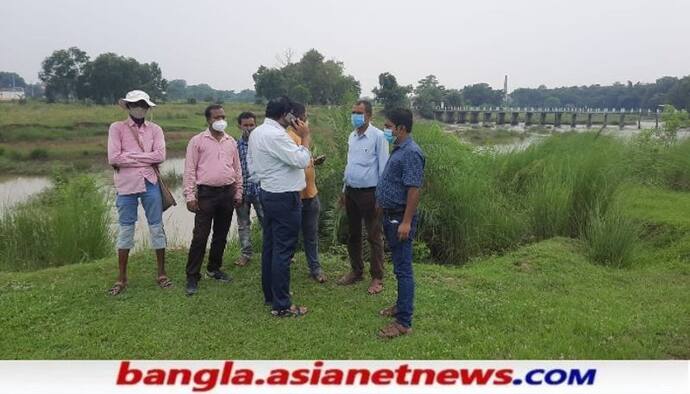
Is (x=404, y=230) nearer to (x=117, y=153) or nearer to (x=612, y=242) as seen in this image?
(x=117, y=153)

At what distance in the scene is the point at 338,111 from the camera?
649 cm

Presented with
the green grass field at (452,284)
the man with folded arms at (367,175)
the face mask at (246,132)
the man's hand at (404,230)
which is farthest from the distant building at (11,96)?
the man's hand at (404,230)

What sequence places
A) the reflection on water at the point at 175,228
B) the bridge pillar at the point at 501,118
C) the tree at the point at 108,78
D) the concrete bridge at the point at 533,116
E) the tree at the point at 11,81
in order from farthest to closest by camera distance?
the tree at the point at 11,81
the bridge pillar at the point at 501,118
the concrete bridge at the point at 533,116
the tree at the point at 108,78
the reflection on water at the point at 175,228

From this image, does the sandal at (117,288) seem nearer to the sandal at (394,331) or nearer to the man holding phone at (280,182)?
the man holding phone at (280,182)

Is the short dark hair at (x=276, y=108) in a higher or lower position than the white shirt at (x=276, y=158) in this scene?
higher

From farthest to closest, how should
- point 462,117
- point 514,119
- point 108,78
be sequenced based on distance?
point 462,117 < point 514,119 < point 108,78

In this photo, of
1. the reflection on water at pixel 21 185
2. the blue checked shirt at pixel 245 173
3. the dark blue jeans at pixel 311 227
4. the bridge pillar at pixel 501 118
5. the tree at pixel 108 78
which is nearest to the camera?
the dark blue jeans at pixel 311 227

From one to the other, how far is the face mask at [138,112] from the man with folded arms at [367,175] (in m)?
1.72

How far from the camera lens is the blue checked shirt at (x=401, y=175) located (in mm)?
3348

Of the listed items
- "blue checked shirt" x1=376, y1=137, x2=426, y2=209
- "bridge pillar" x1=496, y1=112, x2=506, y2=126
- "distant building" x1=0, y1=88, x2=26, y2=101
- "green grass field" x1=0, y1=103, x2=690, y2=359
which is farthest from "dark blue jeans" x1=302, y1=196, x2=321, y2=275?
"distant building" x1=0, y1=88, x2=26, y2=101

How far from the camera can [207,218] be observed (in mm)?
4352

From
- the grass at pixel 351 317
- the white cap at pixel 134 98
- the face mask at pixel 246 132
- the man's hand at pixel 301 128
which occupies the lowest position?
the grass at pixel 351 317

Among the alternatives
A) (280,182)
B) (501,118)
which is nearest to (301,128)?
(280,182)

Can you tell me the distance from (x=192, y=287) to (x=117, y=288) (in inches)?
24.5
